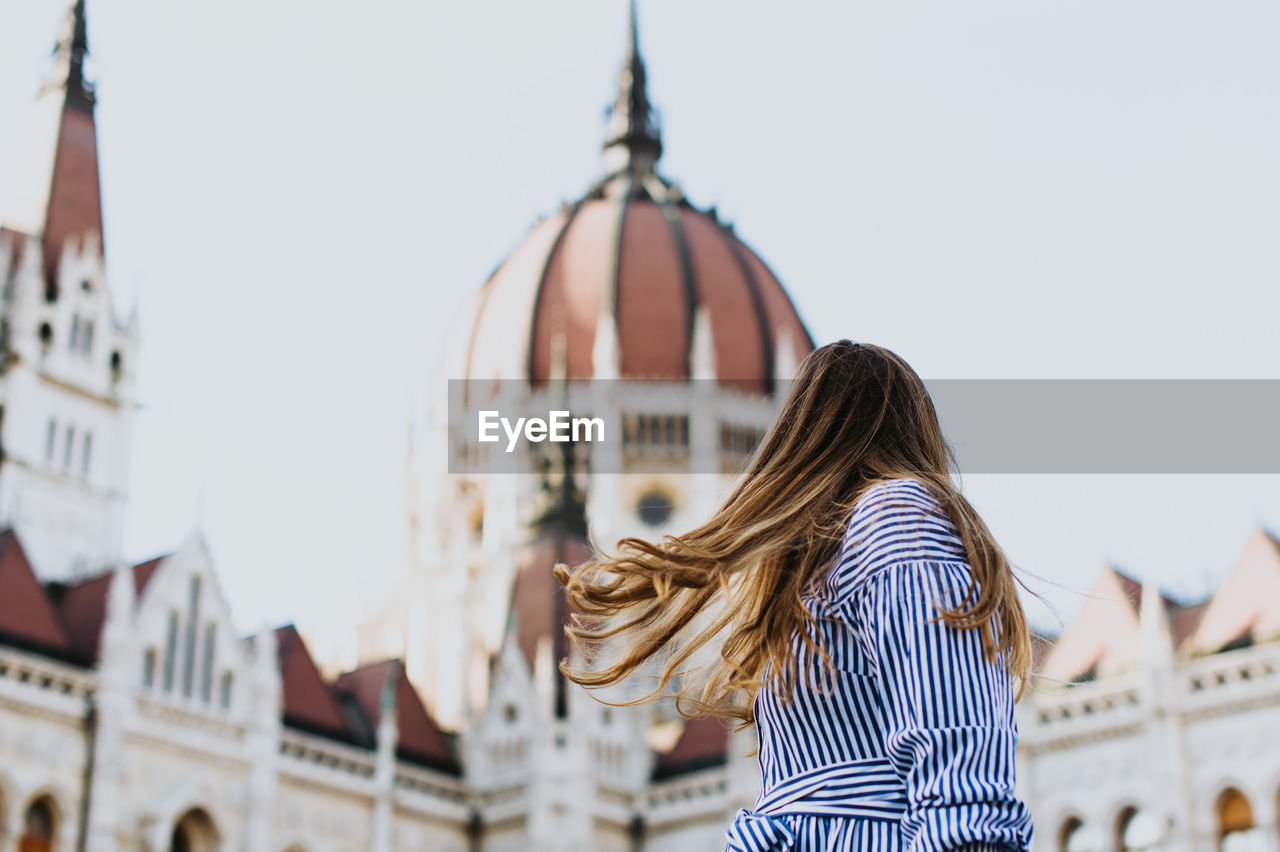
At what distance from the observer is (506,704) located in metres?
35.5

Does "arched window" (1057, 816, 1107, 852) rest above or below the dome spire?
below

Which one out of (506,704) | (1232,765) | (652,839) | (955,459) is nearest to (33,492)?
(506,704)

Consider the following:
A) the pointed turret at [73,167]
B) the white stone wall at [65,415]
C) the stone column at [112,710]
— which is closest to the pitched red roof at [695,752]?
the stone column at [112,710]

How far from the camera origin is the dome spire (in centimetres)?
6106

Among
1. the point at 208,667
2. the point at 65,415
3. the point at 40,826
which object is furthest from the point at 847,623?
the point at 65,415

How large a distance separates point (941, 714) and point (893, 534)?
278mm

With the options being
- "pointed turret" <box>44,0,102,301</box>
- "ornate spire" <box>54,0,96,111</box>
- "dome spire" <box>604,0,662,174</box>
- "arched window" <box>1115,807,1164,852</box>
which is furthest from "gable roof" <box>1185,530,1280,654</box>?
"dome spire" <box>604,0,662,174</box>

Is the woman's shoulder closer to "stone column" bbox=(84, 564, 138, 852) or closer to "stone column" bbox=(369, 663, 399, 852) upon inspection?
"stone column" bbox=(84, 564, 138, 852)

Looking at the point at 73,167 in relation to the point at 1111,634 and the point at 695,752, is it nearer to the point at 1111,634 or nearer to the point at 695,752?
the point at 695,752

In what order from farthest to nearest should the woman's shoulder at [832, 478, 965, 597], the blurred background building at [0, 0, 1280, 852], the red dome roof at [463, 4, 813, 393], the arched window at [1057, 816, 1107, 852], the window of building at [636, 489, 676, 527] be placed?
the red dome roof at [463, 4, 813, 393]
the window of building at [636, 489, 676, 527]
the arched window at [1057, 816, 1107, 852]
the blurred background building at [0, 0, 1280, 852]
the woman's shoulder at [832, 478, 965, 597]

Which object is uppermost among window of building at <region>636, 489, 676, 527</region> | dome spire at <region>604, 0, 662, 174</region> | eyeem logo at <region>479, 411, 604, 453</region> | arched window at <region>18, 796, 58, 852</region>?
dome spire at <region>604, 0, 662, 174</region>

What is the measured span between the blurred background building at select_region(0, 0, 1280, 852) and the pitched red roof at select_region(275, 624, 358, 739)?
7 cm

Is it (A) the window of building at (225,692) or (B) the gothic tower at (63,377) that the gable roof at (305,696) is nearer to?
(A) the window of building at (225,692)

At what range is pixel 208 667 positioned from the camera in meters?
31.0
